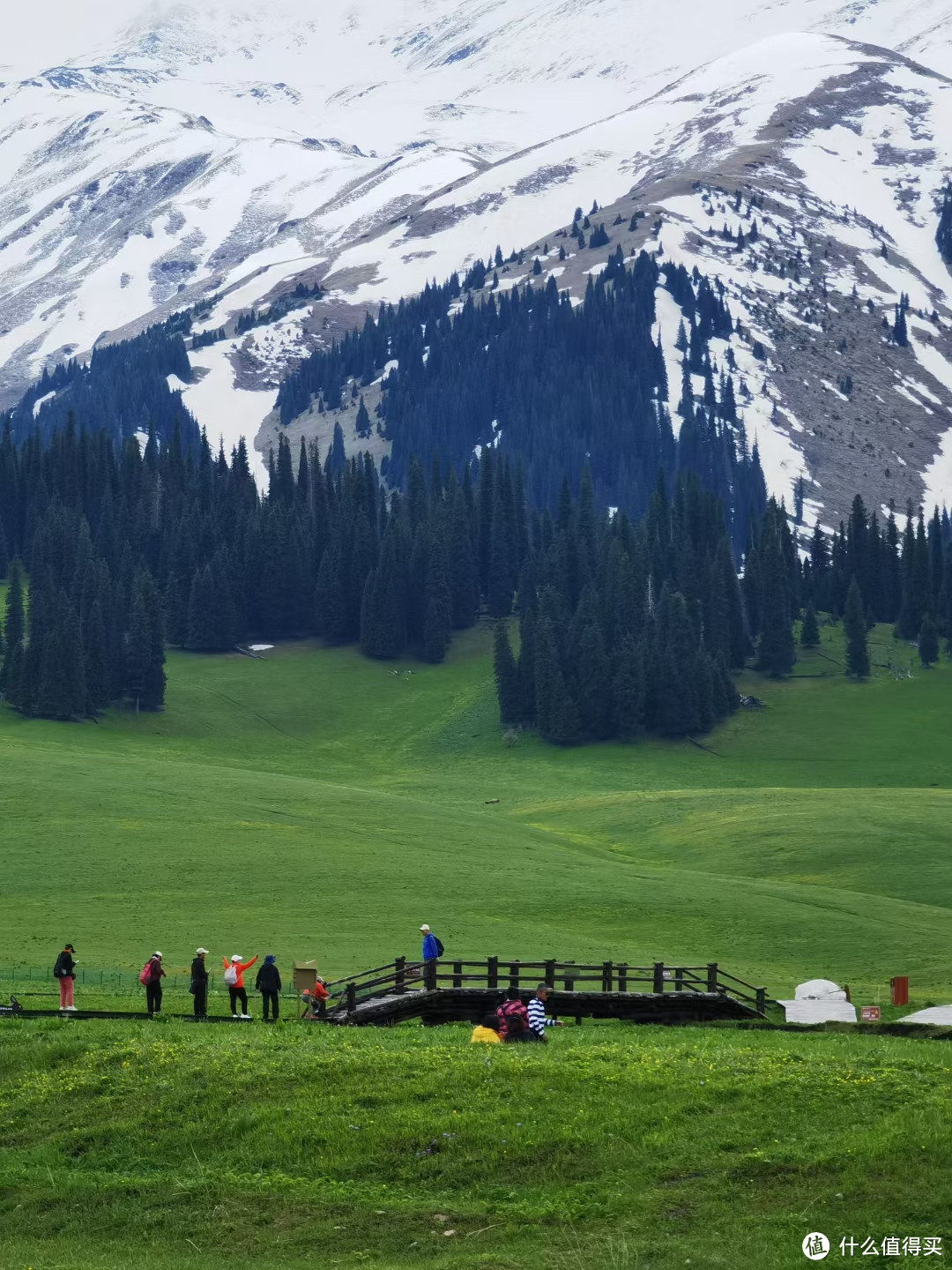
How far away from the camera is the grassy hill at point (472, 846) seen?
7412cm

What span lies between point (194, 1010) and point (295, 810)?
199 ft

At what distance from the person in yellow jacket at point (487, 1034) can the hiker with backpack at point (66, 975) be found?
1167 centimetres

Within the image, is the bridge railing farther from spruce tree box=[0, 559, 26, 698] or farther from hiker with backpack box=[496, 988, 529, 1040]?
spruce tree box=[0, 559, 26, 698]

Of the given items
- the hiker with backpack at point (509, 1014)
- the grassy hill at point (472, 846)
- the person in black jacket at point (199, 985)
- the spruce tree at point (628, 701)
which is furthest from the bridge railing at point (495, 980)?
the spruce tree at point (628, 701)

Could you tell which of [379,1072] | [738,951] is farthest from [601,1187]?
[738,951]

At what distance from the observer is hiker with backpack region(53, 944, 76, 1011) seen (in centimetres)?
4854

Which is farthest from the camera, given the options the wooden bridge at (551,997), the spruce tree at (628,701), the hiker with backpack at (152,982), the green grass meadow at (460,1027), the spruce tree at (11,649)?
the spruce tree at (628,701)

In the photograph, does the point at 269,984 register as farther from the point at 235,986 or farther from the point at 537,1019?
the point at 537,1019

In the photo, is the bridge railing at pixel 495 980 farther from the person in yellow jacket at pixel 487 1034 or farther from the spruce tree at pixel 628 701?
the spruce tree at pixel 628 701

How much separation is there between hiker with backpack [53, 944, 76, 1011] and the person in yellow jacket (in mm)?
11669

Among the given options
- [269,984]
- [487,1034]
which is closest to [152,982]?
[269,984]

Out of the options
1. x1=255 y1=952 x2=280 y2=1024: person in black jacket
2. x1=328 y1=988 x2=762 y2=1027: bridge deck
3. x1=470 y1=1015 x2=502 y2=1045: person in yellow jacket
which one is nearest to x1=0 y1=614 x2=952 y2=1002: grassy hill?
x1=328 y1=988 x2=762 y2=1027: bridge deck

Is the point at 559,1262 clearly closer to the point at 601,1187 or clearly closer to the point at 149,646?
the point at 601,1187

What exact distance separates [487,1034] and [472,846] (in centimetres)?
5833
